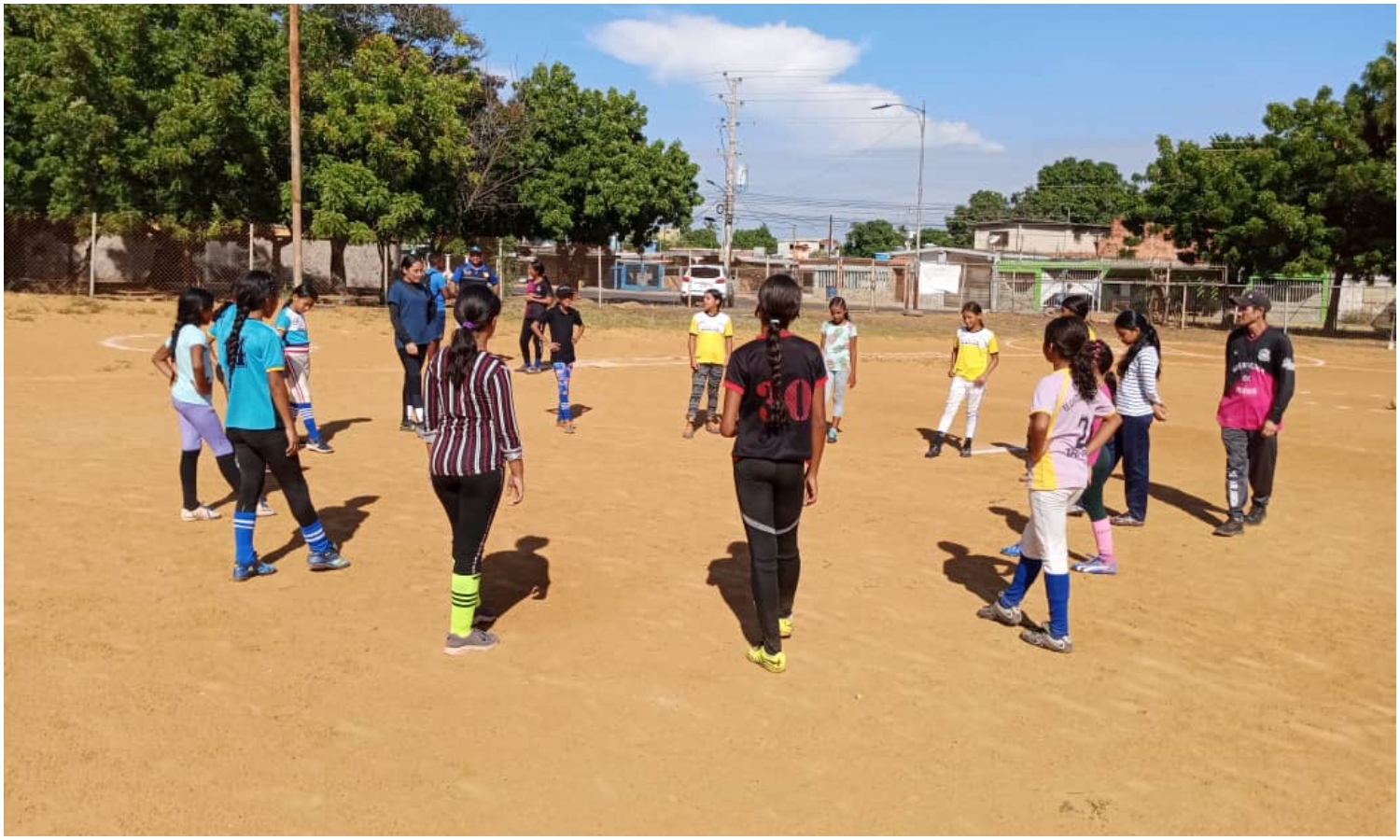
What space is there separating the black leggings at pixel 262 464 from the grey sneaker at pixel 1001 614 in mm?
4091

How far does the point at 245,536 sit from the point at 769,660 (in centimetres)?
329

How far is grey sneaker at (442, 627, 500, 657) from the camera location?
5.16 metres

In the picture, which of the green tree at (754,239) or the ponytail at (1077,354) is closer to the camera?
the ponytail at (1077,354)

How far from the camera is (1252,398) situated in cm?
791

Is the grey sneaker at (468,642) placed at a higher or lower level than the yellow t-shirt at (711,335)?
lower

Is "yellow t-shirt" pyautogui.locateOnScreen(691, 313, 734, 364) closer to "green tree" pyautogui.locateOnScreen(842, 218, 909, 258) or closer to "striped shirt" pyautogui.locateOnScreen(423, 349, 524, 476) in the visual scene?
"striped shirt" pyautogui.locateOnScreen(423, 349, 524, 476)

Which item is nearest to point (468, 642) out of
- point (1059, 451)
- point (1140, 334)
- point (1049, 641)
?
point (1049, 641)

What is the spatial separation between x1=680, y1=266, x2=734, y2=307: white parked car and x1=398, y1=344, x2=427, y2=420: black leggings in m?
27.4

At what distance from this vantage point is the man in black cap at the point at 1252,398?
7.79 meters

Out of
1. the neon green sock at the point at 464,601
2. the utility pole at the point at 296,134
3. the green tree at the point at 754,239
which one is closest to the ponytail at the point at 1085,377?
the neon green sock at the point at 464,601

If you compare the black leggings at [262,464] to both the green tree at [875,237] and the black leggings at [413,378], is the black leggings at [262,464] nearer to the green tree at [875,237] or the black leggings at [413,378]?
the black leggings at [413,378]

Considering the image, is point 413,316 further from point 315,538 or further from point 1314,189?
point 1314,189

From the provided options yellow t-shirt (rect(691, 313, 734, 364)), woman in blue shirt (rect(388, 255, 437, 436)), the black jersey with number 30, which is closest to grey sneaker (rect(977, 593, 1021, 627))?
the black jersey with number 30

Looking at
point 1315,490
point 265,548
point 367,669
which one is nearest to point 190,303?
point 265,548
